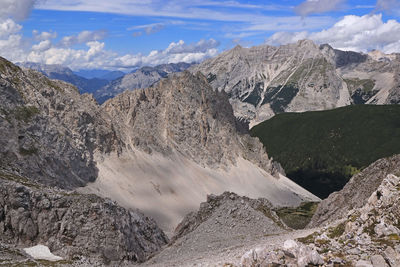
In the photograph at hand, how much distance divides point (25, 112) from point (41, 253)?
10926 centimetres

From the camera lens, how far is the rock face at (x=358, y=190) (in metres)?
88.8

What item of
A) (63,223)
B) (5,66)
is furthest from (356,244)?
(5,66)

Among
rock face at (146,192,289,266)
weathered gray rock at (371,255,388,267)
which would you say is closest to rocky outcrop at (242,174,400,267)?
weathered gray rock at (371,255,388,267)

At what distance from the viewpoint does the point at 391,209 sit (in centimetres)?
3581

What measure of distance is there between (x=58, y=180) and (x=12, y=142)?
2960 centimetres

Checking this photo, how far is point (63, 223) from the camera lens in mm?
82562

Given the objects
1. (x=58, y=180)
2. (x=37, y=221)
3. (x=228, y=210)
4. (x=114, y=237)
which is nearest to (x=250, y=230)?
(x=228, y=210)

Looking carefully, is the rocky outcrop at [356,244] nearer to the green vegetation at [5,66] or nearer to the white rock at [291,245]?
the white rock at [291,245]

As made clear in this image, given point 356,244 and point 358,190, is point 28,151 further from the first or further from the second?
point 356,244

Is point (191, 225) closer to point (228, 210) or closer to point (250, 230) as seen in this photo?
point (228, 210)

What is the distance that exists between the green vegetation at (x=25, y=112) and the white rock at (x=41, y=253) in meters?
97.5

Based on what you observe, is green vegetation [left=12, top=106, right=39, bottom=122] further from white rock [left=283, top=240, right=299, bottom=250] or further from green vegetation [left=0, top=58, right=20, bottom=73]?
white rock [left=283, top=240, right=299, bottom=250]

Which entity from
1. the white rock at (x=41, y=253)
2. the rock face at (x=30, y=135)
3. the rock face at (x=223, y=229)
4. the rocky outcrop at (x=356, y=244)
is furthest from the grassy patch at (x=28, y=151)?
the rocky outcrop at (x=356, y=244)

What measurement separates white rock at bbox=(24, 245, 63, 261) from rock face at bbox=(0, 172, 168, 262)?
4.74 feet
